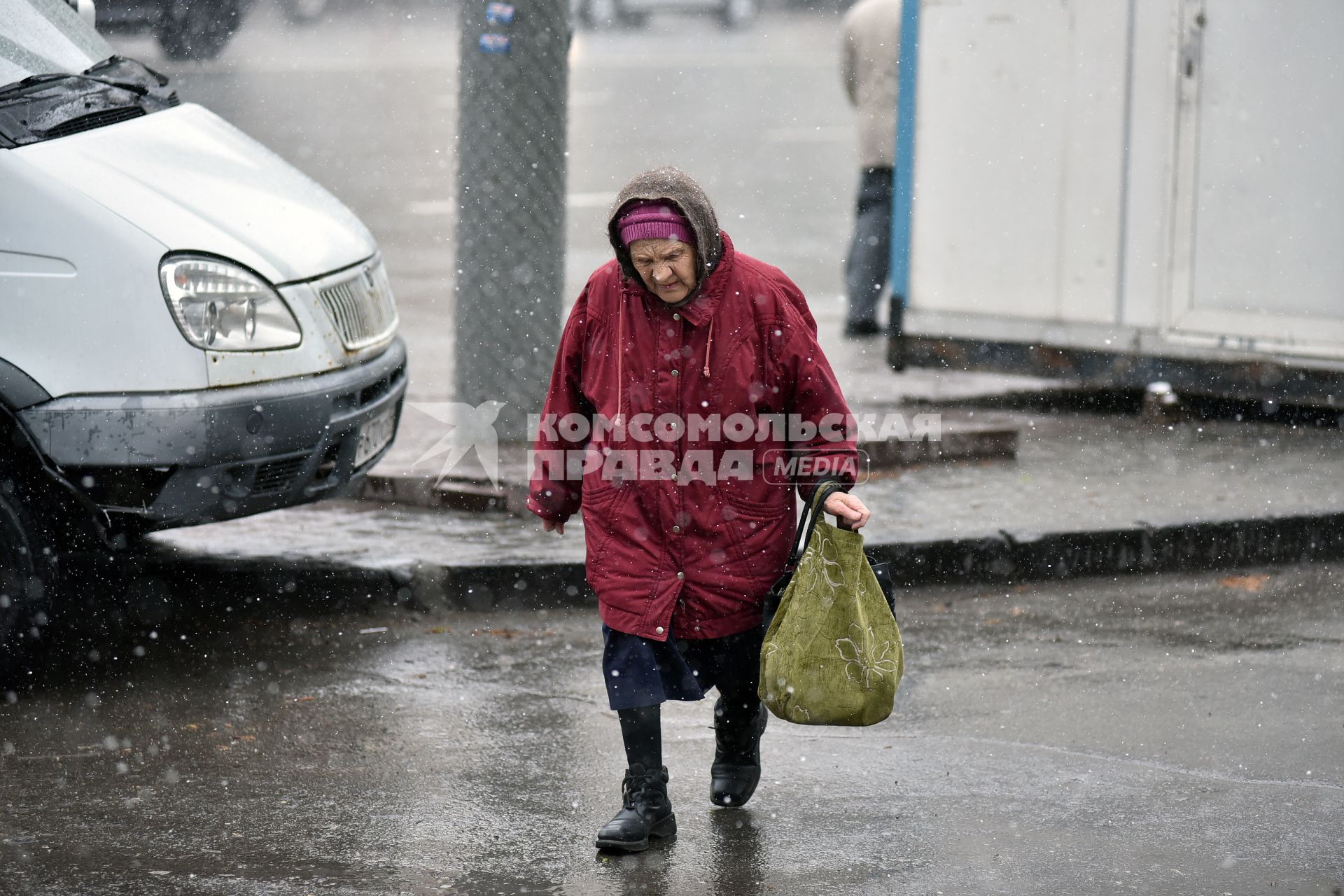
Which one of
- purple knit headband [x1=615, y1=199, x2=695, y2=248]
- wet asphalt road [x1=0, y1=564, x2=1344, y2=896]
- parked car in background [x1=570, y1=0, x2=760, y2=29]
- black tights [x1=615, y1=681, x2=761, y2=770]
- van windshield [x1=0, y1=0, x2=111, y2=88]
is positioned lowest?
wet asphalt road [x1=0, y1=564, x2=1344, y2=896]

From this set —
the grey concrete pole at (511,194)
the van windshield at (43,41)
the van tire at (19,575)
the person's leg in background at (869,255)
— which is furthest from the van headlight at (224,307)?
the person's leg in background at (869,255)

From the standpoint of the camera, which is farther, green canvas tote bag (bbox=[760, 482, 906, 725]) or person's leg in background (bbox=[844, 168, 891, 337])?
person's leg in background (bbox=[844, 168, 891, 337])

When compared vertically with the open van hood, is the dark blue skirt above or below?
below

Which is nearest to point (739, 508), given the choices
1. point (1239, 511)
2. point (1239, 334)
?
point (1239, 511)

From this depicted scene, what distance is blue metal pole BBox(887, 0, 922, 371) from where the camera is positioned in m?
8.54

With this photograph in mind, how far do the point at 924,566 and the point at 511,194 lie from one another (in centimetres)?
220

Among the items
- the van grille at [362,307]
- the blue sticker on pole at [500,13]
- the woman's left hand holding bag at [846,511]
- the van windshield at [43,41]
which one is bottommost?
the woman's left hand holding bag at [846,511]

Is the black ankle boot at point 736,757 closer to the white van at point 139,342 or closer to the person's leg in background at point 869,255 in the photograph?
the white van at point 139,342

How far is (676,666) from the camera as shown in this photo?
13.7 feet

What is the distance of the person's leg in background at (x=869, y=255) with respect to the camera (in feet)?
32.4

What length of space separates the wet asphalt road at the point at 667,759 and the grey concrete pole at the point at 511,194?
1.54 metres

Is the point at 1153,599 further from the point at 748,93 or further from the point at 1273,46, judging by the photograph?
the point at 748,93

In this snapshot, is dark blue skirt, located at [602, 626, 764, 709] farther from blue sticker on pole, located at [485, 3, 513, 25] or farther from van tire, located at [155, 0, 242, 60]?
van tire, located at [155, 0, 242, 60]

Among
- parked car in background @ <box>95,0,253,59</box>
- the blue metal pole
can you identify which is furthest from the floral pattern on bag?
parked car in background @ <box>95,0,253,59</box>
